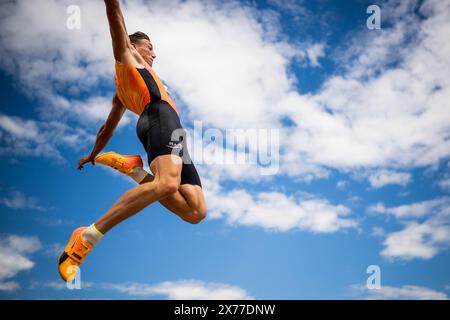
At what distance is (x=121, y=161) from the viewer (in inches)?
237

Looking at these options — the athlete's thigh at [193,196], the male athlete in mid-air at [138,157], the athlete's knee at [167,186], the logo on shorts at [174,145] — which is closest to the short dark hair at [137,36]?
the male athlete in mid-air at [138,157]

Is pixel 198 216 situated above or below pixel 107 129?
below

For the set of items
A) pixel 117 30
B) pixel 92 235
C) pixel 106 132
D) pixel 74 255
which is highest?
pixel 117 30

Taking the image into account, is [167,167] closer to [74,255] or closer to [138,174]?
[138,174]

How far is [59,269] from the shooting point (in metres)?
4.91

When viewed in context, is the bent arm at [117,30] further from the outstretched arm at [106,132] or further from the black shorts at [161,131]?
the outstretched arm at [106,132]

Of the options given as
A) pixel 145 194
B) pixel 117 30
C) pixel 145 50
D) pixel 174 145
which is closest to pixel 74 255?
pixel 145 194

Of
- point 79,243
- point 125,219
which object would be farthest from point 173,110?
point 79,243

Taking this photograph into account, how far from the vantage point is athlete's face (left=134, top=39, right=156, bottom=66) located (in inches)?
241

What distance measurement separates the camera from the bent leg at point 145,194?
4.82 meters

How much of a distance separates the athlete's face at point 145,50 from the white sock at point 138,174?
1.47m

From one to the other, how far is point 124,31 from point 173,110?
1.07 metres

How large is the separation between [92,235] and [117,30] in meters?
2.34

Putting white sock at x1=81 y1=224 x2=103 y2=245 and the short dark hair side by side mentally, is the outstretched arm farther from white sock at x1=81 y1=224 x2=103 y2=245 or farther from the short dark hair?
white sock at x1=81 y1=224 x2=103 y2=245
